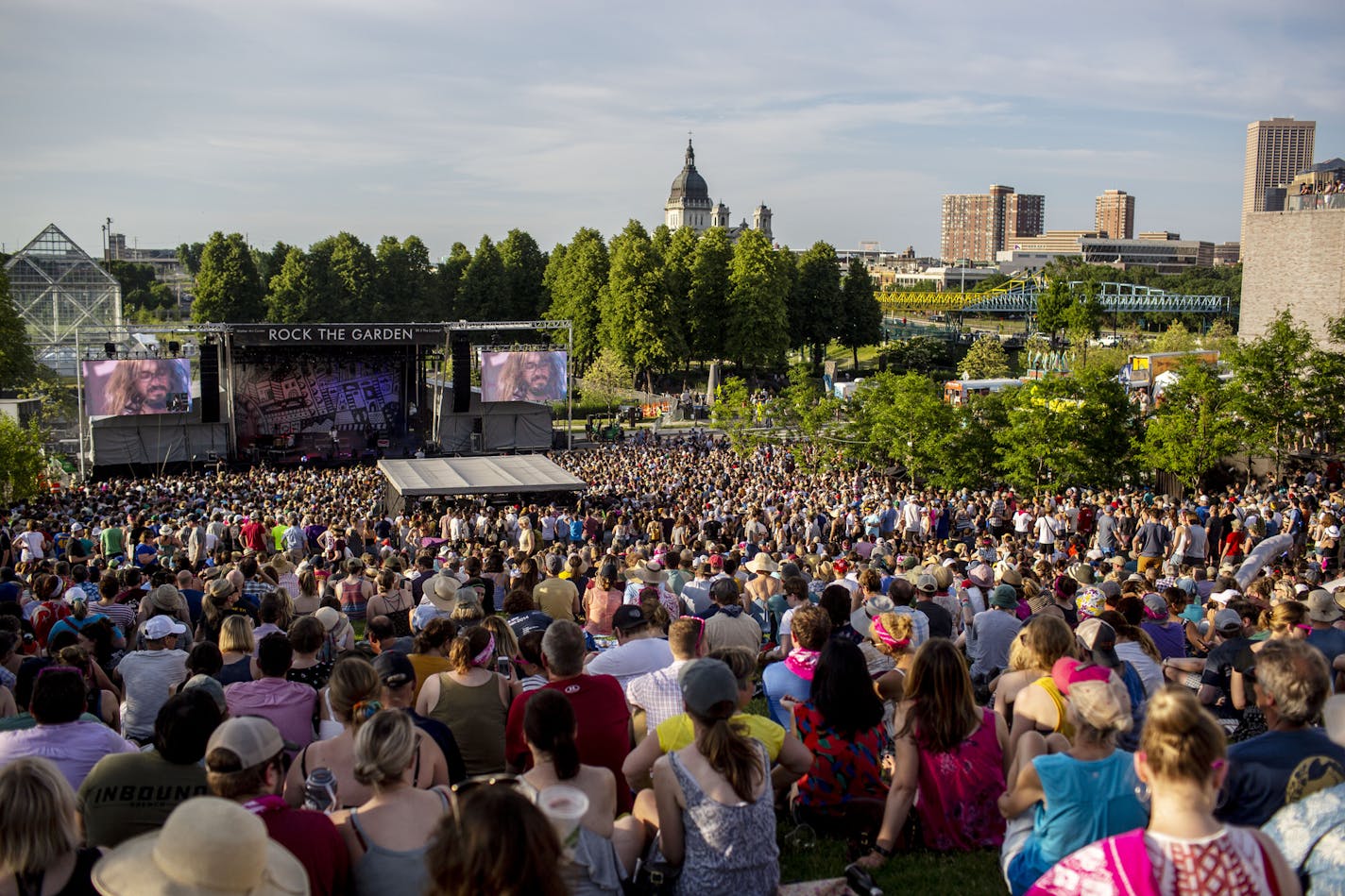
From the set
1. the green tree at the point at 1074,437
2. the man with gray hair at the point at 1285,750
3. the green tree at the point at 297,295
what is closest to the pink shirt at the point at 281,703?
the man with gray hair at the point at 1285,750

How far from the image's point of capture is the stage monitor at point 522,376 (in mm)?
37438

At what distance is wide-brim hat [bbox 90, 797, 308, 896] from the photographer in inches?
102

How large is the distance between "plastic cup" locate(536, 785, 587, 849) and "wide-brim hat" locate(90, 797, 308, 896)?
0.78 metres

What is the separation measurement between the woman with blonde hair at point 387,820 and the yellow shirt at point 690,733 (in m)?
0.99

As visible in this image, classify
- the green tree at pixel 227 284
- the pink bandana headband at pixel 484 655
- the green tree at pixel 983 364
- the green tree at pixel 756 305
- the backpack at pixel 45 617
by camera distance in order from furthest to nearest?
the green tree at pixel 983 364, the green tree at pixel 227 284, the green tree at pixel 756 305, the backpack at pixel 45 617, the pink bandana headband at pixel 484 655

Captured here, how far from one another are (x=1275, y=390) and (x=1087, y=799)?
2361 cm

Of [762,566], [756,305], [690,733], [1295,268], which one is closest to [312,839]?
[690,733]

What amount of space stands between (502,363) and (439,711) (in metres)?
33.1

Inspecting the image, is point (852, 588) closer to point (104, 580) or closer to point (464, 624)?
point (464, 624)

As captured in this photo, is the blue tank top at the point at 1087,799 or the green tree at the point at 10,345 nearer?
the blue tank top at the point at 1087,799

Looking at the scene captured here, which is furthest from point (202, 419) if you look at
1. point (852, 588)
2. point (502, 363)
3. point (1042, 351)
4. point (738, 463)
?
point (1042, 351)

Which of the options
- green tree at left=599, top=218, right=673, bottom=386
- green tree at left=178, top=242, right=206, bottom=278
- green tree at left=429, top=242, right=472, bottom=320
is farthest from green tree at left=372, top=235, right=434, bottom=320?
green tree at left=178, top=242, right=206, bottom=278

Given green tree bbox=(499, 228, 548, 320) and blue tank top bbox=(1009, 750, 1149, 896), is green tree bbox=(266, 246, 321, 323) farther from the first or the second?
blue tank top bbox=(1009, 750, 1149, 896)

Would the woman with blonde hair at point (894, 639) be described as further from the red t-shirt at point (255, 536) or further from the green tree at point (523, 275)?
the green tree at point (523, 275)
